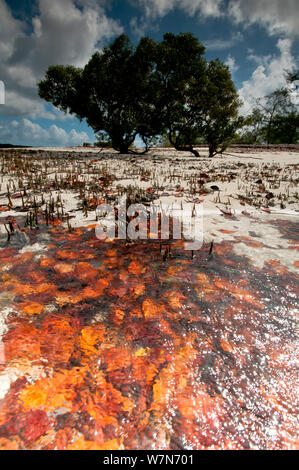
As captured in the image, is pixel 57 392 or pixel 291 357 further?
pixel 291 357

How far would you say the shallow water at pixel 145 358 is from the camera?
71 centimetres

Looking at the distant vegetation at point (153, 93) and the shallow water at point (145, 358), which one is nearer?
the shallow water at point (145, 358)

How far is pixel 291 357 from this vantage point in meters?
0.99

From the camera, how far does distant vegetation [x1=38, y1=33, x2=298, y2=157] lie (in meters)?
12.6

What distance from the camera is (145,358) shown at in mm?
939

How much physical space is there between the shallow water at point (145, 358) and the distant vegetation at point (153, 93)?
13787 millimetres

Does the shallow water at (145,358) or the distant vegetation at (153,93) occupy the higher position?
the distant vegetation at (153,93)

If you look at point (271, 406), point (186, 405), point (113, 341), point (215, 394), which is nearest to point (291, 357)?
point (271, 406)

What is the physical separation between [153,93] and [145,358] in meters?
15.0
